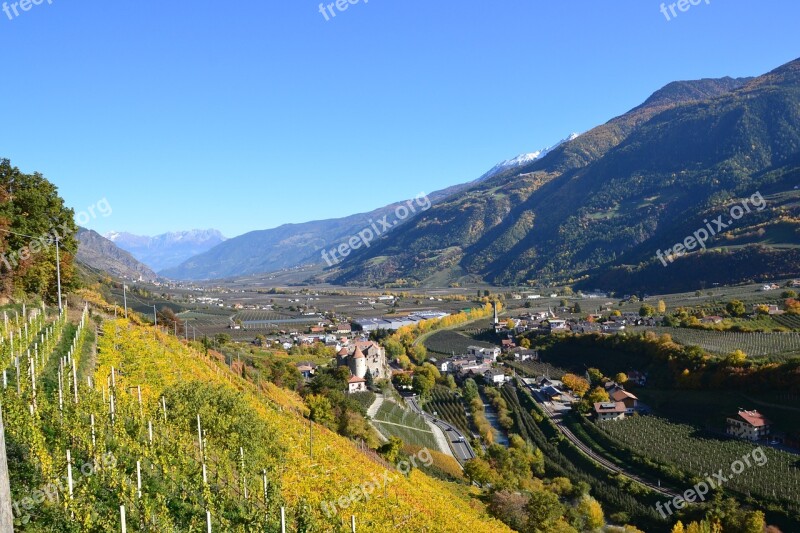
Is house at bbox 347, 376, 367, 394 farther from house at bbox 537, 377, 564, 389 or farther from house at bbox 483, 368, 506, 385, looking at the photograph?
house at bbox 537, 377, 564, 389

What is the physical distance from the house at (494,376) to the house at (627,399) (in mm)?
13919

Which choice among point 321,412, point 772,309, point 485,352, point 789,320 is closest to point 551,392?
point 485,352

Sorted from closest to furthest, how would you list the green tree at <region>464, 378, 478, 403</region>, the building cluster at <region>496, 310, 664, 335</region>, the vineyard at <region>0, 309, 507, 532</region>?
the vineyard at <region>0, 309, 507, 532</region> → the green tree at <region>464, 378, 478, 403</region> → the building cluster at <region>496, 310, 664, 335</region>

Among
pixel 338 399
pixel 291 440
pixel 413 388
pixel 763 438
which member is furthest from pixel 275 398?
pixel 763 438

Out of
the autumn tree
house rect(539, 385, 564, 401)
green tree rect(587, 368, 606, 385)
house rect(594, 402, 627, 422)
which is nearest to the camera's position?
house rect(594, 402, 627, 422)

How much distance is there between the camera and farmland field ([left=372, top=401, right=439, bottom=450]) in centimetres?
3909

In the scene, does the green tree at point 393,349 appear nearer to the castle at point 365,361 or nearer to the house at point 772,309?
the castle at point 365,361

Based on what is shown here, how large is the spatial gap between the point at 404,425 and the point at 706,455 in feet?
69.3

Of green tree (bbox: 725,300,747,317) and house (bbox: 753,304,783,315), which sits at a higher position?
green tree (bbox: 725,300,747,317)

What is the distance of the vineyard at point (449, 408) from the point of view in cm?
4697

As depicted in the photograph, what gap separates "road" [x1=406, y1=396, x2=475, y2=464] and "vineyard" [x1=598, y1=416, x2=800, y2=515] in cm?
1122

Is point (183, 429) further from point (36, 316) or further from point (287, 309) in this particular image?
point (287, 309)

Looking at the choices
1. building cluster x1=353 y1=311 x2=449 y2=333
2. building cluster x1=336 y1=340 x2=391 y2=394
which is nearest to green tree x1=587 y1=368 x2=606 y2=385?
building cluster x1=336 y1=340 x2=391 y2=394

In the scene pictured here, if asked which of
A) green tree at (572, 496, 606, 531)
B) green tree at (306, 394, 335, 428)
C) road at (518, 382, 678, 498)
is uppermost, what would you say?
green tree at (306, 394, 335, 428)
